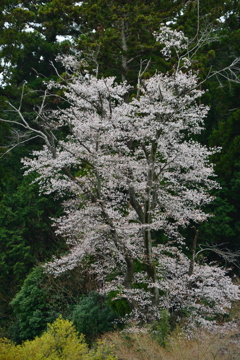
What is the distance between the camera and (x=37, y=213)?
53.4 feet

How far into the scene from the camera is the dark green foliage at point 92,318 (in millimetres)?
10068

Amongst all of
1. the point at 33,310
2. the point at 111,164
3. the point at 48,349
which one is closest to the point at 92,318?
the point at 33,310

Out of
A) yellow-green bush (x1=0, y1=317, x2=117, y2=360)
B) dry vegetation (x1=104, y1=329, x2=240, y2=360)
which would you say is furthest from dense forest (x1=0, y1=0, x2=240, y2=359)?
yellow-green bush (x1=0, y1=317, x2=117, y2=360)

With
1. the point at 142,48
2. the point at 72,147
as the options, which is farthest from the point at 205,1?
the point at 72,147

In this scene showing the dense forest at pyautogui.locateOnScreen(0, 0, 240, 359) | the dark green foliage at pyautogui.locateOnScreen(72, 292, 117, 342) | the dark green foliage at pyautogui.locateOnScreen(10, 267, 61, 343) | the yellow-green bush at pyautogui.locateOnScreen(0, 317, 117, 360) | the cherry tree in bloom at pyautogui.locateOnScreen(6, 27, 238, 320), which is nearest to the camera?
the yellow-green bush at pyautogui.locateOnScreen(0, 317, 117, 360)

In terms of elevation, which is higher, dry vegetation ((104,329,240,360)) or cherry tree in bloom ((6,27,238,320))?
cherry tree in bloom ((6,27,238,320))

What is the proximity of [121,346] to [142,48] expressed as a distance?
1016cm

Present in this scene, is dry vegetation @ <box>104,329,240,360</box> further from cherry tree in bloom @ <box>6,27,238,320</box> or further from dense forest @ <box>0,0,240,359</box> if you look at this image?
cherry tree in bloom @ <box>6,27,238,320</box>

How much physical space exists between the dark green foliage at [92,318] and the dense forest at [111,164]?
30 mm

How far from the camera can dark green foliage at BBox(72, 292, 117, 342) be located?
33.0 ft

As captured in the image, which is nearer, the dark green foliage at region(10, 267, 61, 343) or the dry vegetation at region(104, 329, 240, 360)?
the dry vegetation at region(104, 329, 240, 360)

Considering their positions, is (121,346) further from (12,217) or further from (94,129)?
(12,217)

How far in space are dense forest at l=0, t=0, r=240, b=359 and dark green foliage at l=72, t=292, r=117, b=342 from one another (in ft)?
0.10

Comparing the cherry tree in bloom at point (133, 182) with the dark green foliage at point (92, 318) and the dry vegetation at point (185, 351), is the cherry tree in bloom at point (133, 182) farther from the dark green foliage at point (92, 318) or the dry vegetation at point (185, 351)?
the dry vegetation at point (185, 351)
